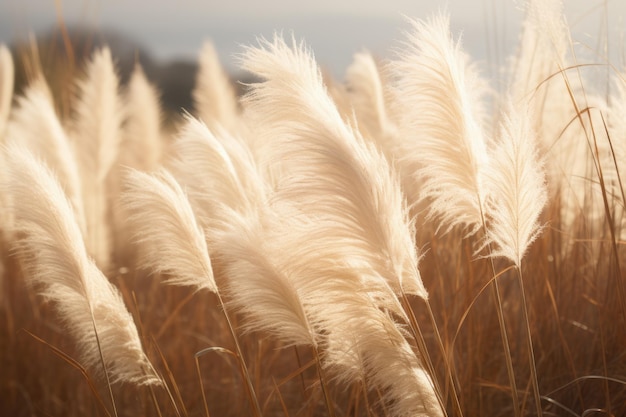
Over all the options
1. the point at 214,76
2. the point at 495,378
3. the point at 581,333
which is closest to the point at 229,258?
the point at 495,378

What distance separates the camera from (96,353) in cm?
234

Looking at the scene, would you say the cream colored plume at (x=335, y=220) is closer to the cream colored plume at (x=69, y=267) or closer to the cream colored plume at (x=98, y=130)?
the cream colored plume at (x=69, y=267)

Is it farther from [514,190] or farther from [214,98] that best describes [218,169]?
[214,98]

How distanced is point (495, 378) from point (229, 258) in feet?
4.41

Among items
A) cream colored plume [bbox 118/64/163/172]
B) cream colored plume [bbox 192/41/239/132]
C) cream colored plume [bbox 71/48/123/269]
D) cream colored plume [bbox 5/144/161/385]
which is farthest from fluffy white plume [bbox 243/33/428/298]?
cream colored plume [bbox 118/64/163/172]

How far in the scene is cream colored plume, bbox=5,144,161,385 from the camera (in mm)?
2148

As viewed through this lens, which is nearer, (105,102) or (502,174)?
(502,174)

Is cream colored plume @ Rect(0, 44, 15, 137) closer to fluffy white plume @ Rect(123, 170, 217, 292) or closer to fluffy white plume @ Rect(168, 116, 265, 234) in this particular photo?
fluffy white plume @ Rect(168, 116, 265, 234)

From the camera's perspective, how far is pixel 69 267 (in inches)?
85.4

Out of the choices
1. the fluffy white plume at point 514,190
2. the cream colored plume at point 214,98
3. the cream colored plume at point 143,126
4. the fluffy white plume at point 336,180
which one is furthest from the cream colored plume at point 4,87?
the fluffy white plume at point 514,190

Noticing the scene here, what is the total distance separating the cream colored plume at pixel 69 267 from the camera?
2148mm

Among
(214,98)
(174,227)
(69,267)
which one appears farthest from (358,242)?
(214,98)

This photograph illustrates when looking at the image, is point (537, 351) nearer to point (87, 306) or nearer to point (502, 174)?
point (502, 174)

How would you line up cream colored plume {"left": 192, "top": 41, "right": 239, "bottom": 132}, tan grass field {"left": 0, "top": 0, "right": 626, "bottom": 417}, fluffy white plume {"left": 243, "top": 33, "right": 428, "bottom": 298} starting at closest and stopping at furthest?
fluffy white plume {"left": 243, "top": 33, "right": 428, "bottom": 298} → tan grass field {"left": 0, "top": 0, "right": 626, "bottom": 417} → cream colored plume {"left": 192, "top": 41, "right": 239, "bottom": 132}
